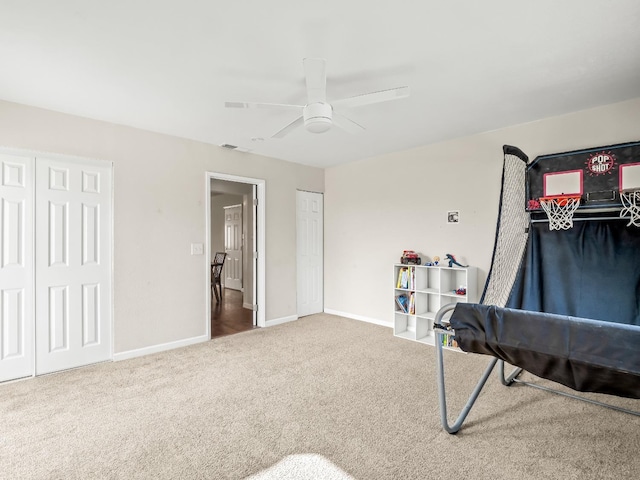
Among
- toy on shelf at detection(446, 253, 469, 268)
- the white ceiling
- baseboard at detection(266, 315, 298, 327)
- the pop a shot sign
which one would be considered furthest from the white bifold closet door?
the pop a shot sign

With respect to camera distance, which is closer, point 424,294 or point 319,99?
point 319,99

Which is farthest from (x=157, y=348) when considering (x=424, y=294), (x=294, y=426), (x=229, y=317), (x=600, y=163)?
(x=600, y=163)

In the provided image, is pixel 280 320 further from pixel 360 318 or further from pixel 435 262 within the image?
pixel 435 262

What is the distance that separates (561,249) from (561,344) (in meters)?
1.75

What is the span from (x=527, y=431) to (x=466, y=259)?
2144 millimetres

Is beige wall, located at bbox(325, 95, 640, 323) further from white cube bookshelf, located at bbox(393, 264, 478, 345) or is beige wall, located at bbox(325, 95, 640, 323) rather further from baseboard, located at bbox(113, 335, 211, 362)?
baseboard, located at bbox(113, 335, 211, 362)

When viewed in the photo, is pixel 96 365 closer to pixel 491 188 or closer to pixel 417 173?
pixel 417 173

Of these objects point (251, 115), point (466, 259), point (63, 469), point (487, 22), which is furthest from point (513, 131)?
point (63, 469)

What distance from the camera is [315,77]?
2125mm

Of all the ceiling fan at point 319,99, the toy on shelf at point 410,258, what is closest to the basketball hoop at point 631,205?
the toy on shelf at point 410,258

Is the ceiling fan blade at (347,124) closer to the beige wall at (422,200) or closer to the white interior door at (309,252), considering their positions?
the beige wall at (422,200)

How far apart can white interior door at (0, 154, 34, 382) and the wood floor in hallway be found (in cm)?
187

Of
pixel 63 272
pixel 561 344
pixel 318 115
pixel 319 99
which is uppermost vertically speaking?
pixel 319 99

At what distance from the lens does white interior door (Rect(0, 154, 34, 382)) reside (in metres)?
2.92
